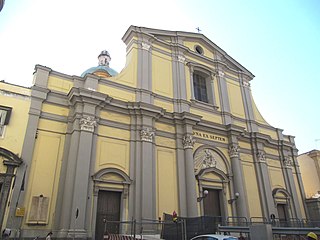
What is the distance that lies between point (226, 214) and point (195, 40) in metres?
13.3

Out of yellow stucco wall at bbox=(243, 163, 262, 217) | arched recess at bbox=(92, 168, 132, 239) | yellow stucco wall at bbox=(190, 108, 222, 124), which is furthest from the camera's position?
yellow stucco wall at bbox=(190, 108, 222, 124)

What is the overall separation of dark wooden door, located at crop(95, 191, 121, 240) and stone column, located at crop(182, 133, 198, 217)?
3.94 meters

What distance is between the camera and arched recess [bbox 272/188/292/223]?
19.2 metres

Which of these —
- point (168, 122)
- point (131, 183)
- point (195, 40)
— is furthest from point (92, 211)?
point (195, 40)

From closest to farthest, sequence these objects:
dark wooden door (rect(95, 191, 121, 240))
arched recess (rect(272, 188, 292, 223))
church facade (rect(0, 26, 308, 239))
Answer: church facade (rect(0, 26, 308, 239)), dark wooden door (rect(95, 191, 121, 240)), arched recess (rect(272, 188, 292, 223))

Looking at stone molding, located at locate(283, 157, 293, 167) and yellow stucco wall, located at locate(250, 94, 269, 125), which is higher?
yellow stucco wall, located at locate(250, 94, 269, 125)

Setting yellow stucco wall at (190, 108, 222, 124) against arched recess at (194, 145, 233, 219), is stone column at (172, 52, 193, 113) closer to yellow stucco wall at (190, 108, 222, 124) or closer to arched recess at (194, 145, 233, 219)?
yellow stucco wall at (190, 108, 222, 124)

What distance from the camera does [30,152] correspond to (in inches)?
489

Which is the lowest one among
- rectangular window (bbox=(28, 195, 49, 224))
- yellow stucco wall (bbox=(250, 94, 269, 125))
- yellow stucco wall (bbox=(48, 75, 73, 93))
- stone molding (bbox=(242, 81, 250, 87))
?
rectangular window (bbox=(28, 195, 49, 224))

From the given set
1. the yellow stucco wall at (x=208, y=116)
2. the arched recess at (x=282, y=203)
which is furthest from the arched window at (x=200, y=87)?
the arched recess at (x=282, y=203)

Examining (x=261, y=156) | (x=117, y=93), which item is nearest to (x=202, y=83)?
(x=261, y=156)

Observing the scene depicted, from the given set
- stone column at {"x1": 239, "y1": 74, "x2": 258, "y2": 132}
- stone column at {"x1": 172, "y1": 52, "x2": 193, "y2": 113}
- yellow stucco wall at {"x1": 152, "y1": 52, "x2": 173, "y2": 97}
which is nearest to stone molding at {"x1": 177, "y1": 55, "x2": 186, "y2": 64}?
stone column at {"x1": 172, "y1": 52, "x2": 193, "y2": 113}

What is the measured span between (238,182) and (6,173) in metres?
13.1

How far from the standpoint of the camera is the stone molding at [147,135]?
49.8 ft
